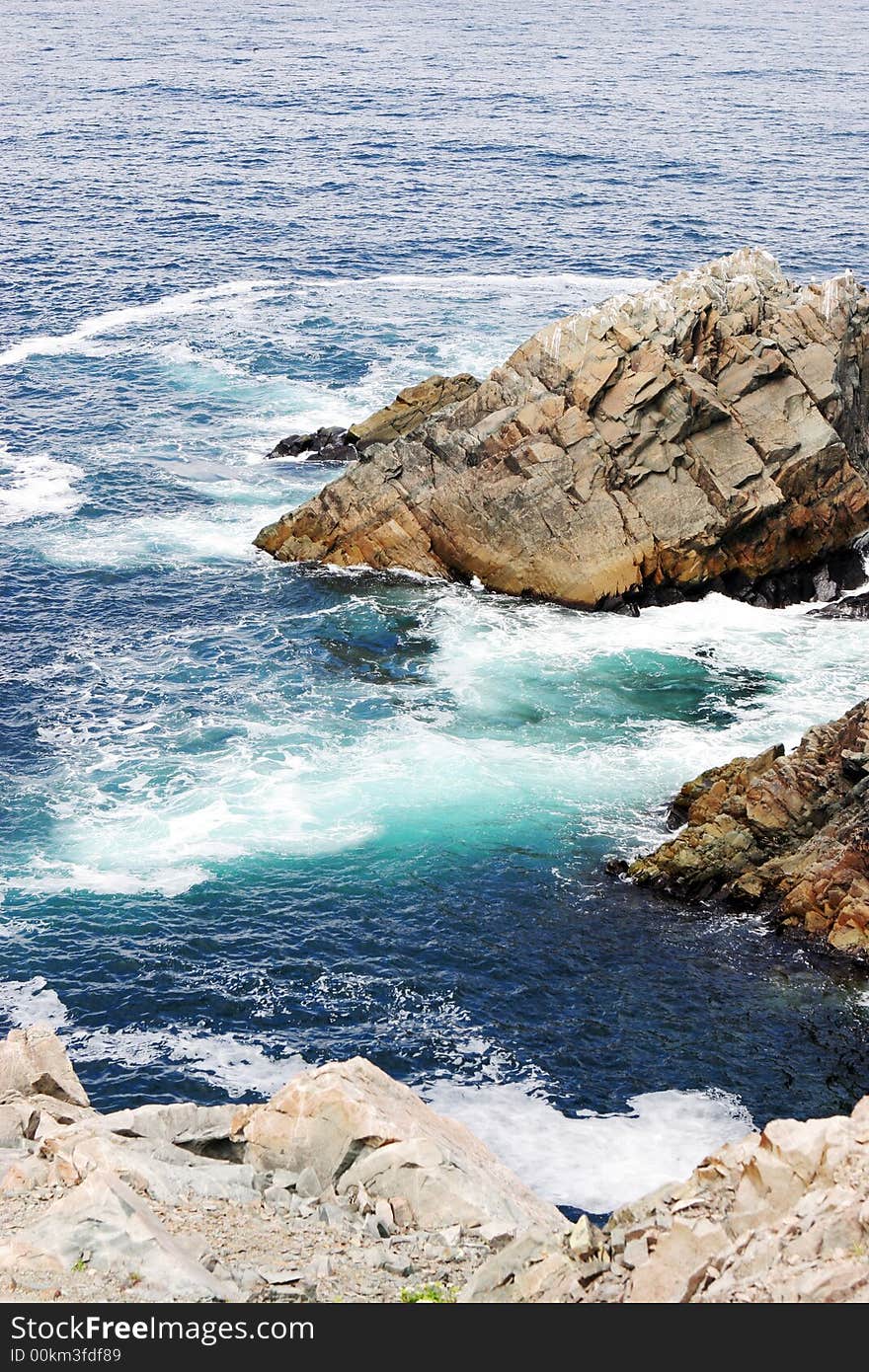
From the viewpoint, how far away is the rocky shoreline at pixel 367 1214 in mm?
26344

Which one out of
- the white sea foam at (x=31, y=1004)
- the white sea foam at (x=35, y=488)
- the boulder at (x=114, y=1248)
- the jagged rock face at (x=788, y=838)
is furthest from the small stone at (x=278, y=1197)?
the white sea foam at (x=35, y=488)

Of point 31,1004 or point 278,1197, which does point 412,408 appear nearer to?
point 31,1004

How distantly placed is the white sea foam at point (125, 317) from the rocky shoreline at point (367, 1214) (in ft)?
276

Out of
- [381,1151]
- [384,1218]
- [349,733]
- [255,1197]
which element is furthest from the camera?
[349,733]

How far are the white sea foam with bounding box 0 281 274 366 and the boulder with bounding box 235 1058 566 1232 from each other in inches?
3380

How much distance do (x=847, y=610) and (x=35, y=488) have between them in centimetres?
4784

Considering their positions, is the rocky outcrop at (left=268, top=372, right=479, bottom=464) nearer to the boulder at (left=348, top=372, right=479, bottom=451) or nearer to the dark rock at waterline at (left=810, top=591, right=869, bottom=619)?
the boulder at (left=348, top=372, right=479, bottom=451)

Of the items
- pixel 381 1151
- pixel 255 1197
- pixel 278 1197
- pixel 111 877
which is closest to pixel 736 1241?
pixel 381 1151

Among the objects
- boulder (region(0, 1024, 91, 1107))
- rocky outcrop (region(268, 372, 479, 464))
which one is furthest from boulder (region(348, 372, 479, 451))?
boulder (region(0, 1024, 91, 1107))

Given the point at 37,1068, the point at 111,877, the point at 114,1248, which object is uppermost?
the point at 114,1248

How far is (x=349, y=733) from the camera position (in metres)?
66.0

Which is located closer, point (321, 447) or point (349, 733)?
point (349, 733)

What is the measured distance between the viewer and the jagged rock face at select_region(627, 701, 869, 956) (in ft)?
171

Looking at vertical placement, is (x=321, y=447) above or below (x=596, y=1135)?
above
